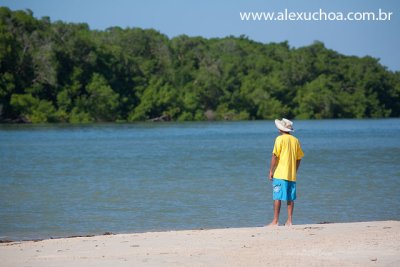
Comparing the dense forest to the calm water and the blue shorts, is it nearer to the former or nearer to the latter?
the calm water

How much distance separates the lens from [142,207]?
15.9 metres

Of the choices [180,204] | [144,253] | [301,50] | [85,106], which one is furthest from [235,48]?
[144,253]

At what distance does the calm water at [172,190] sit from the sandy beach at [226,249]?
3005 mm

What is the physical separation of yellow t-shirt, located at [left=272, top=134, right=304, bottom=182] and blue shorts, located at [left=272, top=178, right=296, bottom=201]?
0.21 feet

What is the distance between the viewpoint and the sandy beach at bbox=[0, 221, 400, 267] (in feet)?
26.7

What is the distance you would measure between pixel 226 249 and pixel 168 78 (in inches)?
3355

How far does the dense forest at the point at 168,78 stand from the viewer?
240 ft

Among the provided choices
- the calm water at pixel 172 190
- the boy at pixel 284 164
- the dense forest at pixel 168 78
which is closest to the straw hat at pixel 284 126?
the boy at pixel 284 164

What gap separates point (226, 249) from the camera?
880cm

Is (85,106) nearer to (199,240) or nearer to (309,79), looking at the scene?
(309,79)

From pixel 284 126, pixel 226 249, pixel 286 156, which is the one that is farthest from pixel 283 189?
pixel 226 249

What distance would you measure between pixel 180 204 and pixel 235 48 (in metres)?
97.9

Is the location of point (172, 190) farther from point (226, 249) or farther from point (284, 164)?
point (226, 249)

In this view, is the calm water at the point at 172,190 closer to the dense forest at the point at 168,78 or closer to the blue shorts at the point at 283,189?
the blue shorts at the point at 283,189
